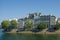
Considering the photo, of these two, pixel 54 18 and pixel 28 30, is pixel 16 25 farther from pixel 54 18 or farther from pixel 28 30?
pixel 54 18

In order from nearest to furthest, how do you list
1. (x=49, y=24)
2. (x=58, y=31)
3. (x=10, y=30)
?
1. (x=58, y=31)
2. (x=49, y=24)
3. (x=10, y=30)

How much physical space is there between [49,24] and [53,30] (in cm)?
1156

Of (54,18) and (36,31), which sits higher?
(54,18)

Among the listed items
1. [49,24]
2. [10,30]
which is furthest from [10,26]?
[49,24]

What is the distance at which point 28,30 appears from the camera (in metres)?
110

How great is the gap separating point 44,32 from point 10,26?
28.7 metres

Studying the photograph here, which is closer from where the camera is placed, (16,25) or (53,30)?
(53,30)

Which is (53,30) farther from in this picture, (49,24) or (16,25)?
(16,25)

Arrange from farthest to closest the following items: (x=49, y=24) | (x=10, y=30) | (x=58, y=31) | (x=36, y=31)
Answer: (x=10, y=30) → (x=49, y=24) → (x=36, y=31) → (x=58, y=31)

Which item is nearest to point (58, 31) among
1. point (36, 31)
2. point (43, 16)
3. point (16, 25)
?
point (36, 31)

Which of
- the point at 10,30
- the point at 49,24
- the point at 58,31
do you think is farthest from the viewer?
the point at 10,30

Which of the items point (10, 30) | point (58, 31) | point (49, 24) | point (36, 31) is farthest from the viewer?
point (10, 30)

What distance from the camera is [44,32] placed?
10325 cm

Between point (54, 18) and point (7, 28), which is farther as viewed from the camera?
point (7, 28)
